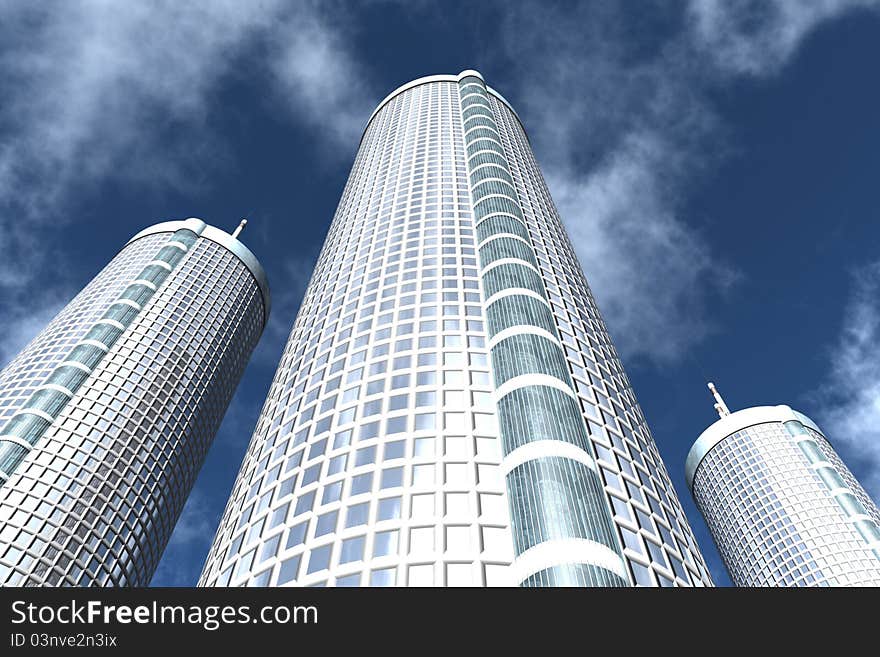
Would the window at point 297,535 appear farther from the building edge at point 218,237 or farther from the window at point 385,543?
the building edge at point 218,237

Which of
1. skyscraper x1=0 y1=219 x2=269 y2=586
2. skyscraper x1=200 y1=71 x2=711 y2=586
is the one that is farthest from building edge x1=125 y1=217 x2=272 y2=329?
skyscraper x1=200 y1=71 x2=711 y2=586

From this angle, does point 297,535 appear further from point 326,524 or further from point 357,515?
point 357,515

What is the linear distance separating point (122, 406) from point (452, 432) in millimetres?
55700

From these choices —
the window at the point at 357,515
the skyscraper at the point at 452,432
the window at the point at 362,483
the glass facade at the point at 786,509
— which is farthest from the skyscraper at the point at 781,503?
the window at the point at 357,515

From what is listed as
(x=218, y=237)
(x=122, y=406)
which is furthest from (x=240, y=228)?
(x=122, y=406)

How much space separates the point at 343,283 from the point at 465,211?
17145 millimetres

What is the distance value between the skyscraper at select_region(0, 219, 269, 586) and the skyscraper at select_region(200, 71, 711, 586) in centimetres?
2591

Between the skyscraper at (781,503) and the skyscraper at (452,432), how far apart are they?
61.7 meters

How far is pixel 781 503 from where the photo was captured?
393 ft

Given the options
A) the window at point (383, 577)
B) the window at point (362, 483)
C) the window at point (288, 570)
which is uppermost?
the window at point (362, 483)

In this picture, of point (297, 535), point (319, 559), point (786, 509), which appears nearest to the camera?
point (319, 559)

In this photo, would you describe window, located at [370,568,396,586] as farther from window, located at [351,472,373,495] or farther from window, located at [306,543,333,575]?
window, located at [351,472,373,495]

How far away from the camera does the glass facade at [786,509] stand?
10994 cm

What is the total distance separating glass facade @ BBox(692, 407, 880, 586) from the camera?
361 feet
